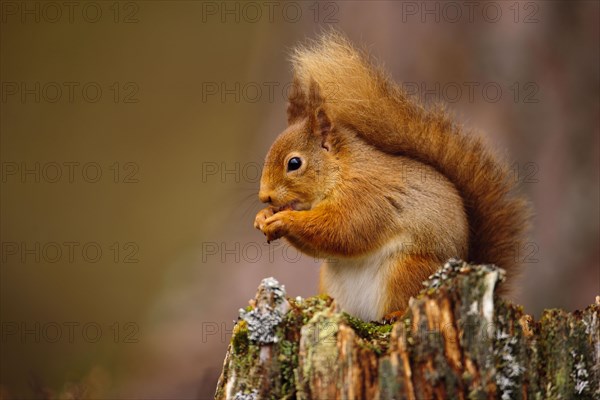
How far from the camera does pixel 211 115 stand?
416 cm

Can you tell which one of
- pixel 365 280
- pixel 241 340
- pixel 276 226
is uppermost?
A: pixel 276 226

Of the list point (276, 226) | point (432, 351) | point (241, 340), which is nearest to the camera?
point (432, 351)

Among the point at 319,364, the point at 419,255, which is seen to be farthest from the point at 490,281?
the point at 419,255

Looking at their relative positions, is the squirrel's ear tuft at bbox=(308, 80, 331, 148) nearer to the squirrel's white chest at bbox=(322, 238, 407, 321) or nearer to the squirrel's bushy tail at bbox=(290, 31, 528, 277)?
the squirrel's bushy tail at bbox=(290, 31, 528, 277)

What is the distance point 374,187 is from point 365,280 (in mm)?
240

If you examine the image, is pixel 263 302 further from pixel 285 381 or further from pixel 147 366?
pixel 147 366

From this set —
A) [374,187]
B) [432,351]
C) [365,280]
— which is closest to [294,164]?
[374,187]

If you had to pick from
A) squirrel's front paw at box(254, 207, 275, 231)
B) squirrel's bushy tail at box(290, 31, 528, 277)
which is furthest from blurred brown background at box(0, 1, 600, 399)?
squirrel's front paw at box(254, 207, 275, 231)

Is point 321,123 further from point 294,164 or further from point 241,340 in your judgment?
point 241,340

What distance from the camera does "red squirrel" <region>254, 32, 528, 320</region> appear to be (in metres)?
1.95

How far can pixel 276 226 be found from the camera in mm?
1930

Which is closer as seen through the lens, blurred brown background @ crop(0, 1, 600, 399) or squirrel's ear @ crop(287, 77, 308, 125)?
squirrel's ear @ crop(287, 77, 308, 125)

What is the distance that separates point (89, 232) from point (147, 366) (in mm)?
842

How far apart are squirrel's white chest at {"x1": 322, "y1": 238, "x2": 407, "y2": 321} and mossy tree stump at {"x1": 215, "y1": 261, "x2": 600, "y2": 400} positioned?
19.8 inches
